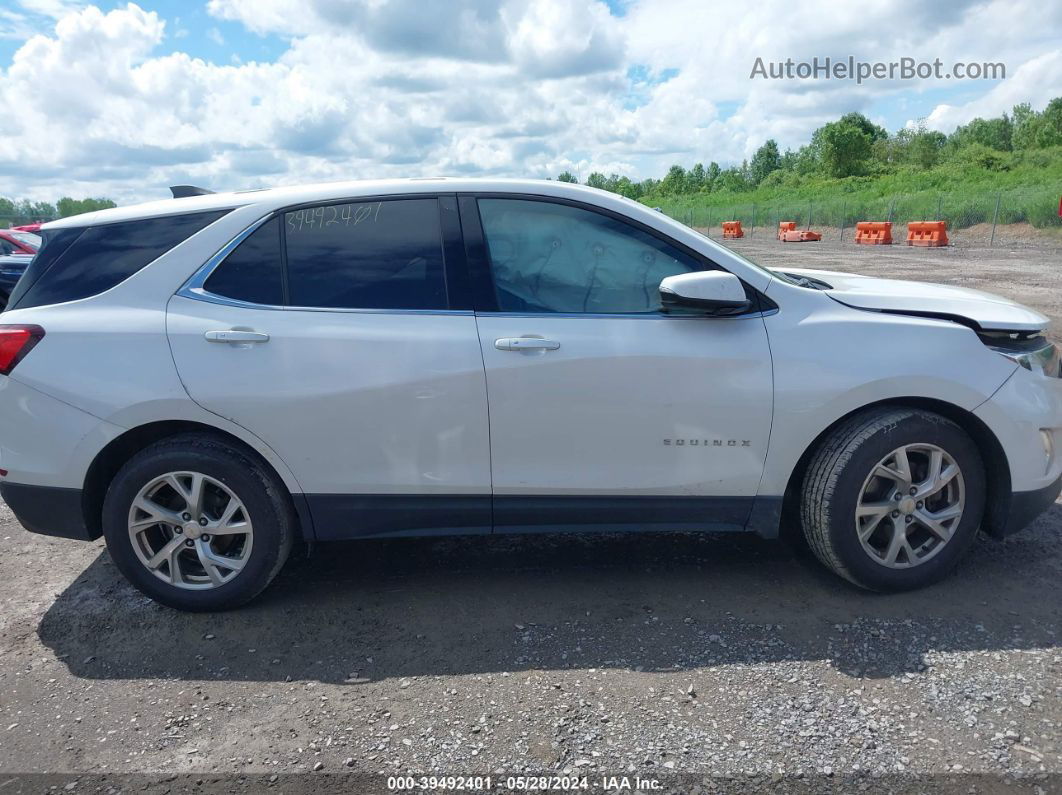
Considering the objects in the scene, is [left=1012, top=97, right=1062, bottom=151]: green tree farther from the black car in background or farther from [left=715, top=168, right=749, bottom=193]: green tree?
the black car in background

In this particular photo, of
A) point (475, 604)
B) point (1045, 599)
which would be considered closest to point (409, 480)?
point (475, 604)

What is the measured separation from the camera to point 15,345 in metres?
3.46

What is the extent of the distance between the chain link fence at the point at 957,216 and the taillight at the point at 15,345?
30.1 metres

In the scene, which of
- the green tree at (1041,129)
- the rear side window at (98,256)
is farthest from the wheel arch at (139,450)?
the green tree at (1041,129)

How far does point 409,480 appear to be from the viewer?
11.4 ft

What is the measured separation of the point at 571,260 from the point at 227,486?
1.76 m

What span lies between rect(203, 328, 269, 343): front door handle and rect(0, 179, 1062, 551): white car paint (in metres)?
0.03

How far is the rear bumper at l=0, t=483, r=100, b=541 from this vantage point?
353 centimetres

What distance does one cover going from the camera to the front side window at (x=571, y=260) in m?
3.49

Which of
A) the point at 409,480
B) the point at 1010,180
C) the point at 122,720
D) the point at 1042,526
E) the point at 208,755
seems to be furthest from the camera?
the point at 1010,180

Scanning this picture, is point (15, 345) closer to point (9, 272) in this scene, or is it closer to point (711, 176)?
point (9, 272)

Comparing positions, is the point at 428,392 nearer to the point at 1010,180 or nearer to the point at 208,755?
the point at 208,755

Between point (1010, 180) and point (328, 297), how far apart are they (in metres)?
46.2

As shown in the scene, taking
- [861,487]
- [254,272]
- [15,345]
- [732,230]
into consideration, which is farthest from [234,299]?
[732,230]
